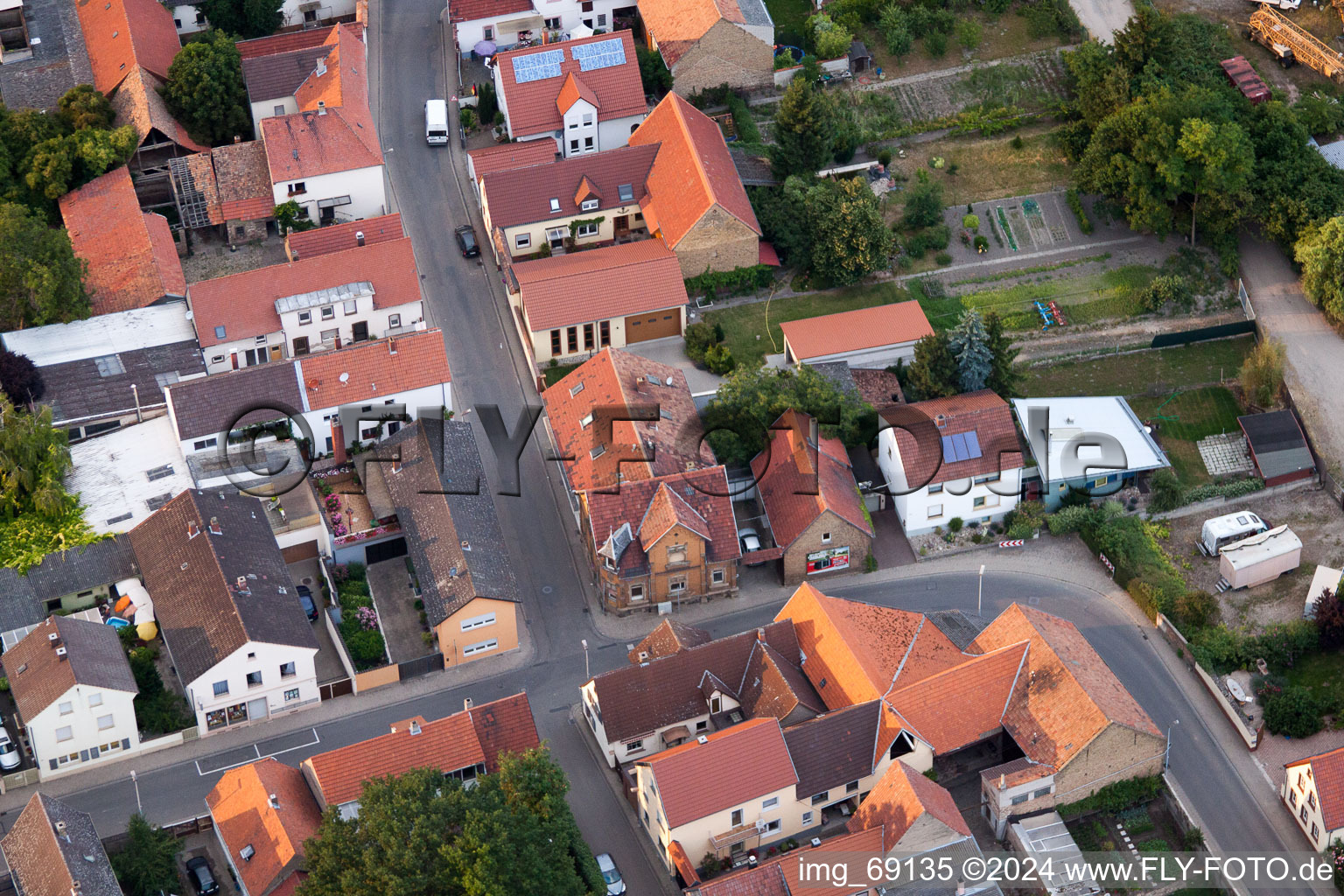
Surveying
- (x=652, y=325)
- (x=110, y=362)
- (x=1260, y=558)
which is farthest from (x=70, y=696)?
(x=1260, y=558)

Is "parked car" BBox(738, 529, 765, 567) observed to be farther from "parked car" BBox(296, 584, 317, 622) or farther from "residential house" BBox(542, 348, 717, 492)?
"parked car" BBox(296, 584, 317, 622)

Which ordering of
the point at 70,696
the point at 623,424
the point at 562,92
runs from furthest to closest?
the point at 562,92
the point at 623,424
the point at 70,696

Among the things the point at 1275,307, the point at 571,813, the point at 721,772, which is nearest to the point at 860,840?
the point at 721,772

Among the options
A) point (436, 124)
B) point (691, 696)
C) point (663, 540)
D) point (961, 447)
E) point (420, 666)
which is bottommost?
point (420, 666)

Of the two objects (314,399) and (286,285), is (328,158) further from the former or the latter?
(314,399)

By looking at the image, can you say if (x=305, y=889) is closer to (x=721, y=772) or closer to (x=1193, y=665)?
(x=721, y=772)

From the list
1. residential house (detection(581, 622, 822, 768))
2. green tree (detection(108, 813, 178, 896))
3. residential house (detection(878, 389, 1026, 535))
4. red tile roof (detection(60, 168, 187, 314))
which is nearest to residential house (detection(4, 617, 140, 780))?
green tree (detection(108, 813, 178, 896))
